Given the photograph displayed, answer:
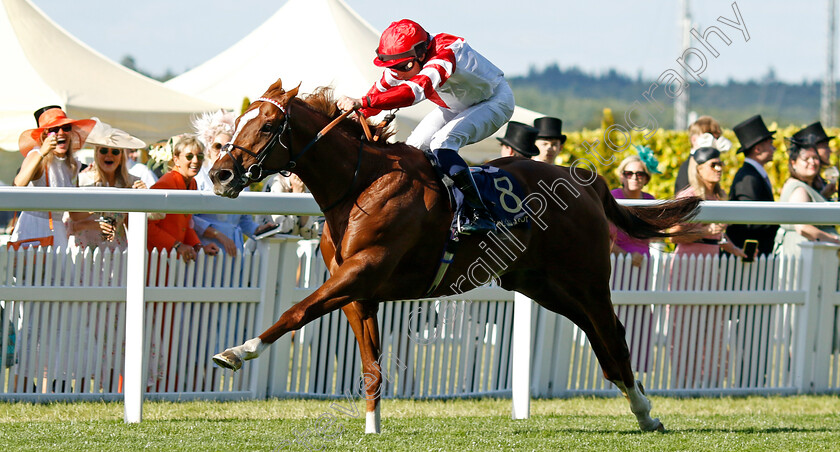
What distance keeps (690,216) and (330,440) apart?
2.23m

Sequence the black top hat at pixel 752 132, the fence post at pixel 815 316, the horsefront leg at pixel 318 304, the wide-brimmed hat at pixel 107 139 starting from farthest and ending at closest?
the black top hat at pixel 752 132
the fence post at pixel 815 316
the wide-brimmed hat at pixel 107 139
the horsefront leg at pixel 318 304

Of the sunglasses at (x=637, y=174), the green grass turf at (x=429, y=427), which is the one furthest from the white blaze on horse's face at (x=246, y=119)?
the sunglasses at (x=637, y=174)

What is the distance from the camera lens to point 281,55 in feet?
35.4

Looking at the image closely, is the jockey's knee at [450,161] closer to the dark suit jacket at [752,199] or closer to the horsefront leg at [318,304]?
the horsefront leg at [318,304]

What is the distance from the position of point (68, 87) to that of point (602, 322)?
607 cm

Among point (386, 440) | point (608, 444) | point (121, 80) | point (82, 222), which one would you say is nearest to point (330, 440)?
point (386, 440)

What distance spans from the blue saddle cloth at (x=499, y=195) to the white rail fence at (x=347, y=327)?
898 millimetres

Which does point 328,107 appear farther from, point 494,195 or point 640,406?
point 640,406

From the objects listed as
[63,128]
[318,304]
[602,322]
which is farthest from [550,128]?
[318,304]

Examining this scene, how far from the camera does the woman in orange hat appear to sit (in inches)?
228

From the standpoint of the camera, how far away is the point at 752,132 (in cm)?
757

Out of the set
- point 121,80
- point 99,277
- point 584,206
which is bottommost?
point 99,277

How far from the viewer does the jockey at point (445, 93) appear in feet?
13.3

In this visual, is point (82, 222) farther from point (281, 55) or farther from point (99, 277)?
point (281, 55)
